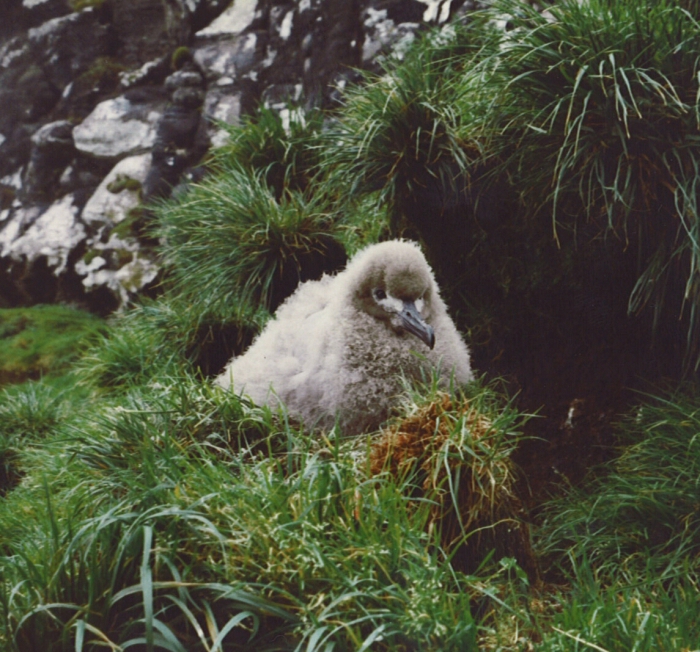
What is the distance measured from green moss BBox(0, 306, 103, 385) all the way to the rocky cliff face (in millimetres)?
285

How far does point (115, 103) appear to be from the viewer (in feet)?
25.2

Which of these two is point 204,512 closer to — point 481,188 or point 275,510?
point 275,510

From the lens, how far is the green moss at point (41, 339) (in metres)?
6.75

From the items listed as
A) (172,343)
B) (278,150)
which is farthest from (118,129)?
(172,343)

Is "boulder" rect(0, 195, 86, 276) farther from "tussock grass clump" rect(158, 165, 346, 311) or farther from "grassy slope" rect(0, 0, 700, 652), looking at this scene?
"grassy slope" rect(0, 0, 700, 652)

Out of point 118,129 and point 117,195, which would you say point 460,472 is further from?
point 118,129

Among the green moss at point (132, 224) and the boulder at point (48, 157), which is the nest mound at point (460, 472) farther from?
the boulder at point (48, 157)

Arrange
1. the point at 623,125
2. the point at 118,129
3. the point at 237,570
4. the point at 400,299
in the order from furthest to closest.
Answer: the point at 118,129 → the point at 623,125 → the point at 400,299 → the point at 237,570

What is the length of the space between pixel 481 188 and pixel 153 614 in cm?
270

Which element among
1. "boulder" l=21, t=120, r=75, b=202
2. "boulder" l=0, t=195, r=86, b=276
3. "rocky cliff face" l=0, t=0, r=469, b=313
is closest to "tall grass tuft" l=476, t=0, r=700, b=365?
"rocky cliff face" l=0, t=0, r=469, b=313

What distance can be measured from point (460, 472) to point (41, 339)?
524 cm

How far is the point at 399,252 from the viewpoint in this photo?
3.29 meters

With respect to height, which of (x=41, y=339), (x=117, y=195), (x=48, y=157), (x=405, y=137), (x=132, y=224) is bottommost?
(x=41, y=339)

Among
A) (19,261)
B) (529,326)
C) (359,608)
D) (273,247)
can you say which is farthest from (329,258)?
(19,261)
